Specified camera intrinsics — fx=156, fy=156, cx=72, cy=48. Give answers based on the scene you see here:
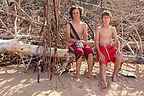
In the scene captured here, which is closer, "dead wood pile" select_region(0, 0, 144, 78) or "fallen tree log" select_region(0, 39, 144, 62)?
"dead wood pile" select_region(0, 0, 144, 78)

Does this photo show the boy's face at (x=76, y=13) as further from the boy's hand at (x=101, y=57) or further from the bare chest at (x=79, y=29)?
the boy's hand at (x=101, y=57)

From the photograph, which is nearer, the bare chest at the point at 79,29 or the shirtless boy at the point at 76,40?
the shirtless boy at the point at 76,40

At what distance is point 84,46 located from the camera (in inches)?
114

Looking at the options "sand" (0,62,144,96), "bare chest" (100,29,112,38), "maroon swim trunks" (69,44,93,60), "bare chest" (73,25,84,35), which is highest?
"bare chest" (73,25,84,35)

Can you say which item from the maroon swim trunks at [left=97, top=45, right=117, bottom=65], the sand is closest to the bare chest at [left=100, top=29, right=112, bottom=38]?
the maroon swim trunks at [left=97, top=45, right=117, bottom=65]

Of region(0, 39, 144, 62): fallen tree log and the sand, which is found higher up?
region(0, 39, 144, 62): fallen tree log

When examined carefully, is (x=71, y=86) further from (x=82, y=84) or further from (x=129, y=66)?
(x=129, y=66)

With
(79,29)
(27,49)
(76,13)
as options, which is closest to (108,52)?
(79,29)

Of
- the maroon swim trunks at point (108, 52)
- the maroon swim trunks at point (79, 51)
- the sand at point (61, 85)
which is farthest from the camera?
the maroon swim trunks at point (108, 52)

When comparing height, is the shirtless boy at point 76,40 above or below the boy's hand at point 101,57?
above

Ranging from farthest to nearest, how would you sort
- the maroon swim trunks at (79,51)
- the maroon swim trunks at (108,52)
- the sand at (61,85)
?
1. the maroon swim trunks at (108,52)
2. the maroon swim trunks at (79,51)
3. the sand at (61,85)

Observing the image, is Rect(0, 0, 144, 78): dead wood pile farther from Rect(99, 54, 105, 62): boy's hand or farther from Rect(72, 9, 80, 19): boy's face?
Rect(99, 54, 105, 62): boy's hand

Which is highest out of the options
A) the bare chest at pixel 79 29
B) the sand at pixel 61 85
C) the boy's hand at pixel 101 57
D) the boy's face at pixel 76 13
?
the boy's face at pixel 76 13

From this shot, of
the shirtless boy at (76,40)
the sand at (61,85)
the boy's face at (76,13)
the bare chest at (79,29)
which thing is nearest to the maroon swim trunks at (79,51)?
the shirtless boy at (76,40)
